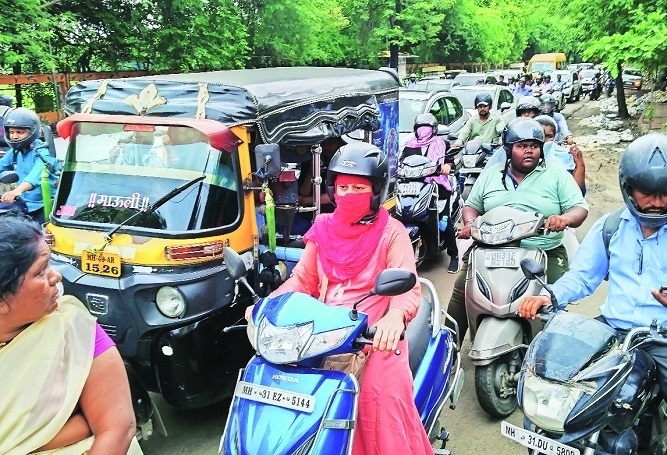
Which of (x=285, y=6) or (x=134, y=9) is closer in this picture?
(x=134, y=9)

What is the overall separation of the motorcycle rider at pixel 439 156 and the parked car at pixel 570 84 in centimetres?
2157

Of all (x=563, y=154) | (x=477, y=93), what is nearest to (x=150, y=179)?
(x=563, y=154)

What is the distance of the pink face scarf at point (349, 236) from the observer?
121 inches

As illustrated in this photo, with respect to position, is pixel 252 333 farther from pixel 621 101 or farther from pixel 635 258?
pixel 621 101

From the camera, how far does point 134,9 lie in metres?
16.7

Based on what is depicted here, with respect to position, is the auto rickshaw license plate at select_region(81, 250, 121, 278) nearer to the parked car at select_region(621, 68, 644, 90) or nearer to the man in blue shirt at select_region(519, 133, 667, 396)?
the man in blue shirt at select_region(519, 133, 667, 396)

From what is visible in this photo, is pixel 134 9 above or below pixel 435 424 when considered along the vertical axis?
above

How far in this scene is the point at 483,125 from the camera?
8.95 m

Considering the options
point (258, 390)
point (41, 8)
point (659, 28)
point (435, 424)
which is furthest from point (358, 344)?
point (41, 8)

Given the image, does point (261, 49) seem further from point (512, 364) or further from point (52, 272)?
point (52, 272)

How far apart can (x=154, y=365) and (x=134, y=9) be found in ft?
49.4

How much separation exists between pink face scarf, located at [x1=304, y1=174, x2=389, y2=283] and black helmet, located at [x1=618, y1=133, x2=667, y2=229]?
1.13m

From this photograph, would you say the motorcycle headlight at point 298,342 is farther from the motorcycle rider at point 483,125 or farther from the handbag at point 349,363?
the motorcycle rider at point 483,125

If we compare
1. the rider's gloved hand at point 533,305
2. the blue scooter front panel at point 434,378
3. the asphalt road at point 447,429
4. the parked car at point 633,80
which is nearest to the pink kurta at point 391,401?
the blue scooter front panel at point 434,378
